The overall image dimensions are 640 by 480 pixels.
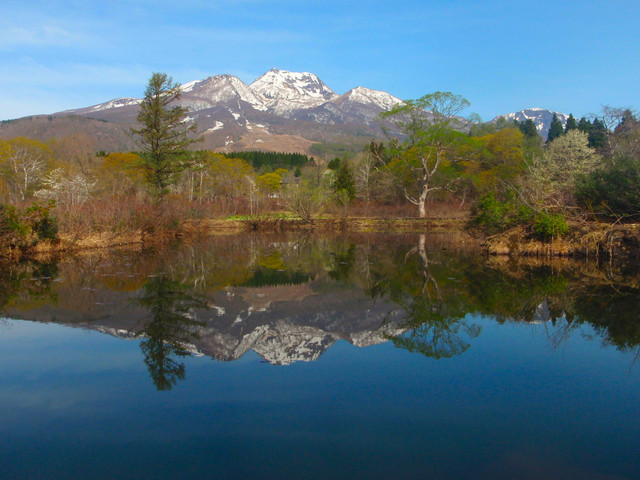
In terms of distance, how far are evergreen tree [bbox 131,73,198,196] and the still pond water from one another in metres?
23.0

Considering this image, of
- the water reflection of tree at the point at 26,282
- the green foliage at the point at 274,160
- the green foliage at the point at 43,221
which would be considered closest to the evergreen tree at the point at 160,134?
the green foliage at the point at 43,221

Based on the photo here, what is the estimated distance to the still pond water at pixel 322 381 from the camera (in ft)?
11.8

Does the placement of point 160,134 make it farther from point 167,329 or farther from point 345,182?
point 167,329

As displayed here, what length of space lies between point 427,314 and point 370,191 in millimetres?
47636

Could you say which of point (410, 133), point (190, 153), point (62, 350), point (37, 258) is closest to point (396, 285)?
point (62, 350)

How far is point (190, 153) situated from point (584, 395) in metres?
33.7

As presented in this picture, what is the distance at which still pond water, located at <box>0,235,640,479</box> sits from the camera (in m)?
3.60

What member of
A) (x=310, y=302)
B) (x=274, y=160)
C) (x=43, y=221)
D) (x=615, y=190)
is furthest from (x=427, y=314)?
(x=274, y=160)

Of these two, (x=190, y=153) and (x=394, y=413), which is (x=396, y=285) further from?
(x=190, y=153)

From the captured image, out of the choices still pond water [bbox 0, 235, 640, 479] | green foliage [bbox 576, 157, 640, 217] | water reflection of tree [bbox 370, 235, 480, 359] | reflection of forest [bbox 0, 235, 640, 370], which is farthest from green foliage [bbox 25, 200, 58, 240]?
green foliage [bbox 576, 157, 640, 217]

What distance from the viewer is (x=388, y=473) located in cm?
338

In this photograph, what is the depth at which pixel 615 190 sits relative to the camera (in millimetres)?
15461

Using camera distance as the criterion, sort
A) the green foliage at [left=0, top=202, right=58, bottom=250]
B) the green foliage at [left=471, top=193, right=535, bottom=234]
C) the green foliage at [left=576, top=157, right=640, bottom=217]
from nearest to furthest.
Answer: the green foliage at [left=576, top=157, right=640, bottom=217]
the green foliage at [left=0, top=202, right=58, bottom=250]
the green foliage at [left=471, top=193, right=535, bottom=234]

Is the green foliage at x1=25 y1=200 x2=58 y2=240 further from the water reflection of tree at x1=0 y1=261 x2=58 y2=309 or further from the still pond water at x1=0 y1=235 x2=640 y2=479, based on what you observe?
the still pond water at x1=0 y1=235 x2=640 y2=479
